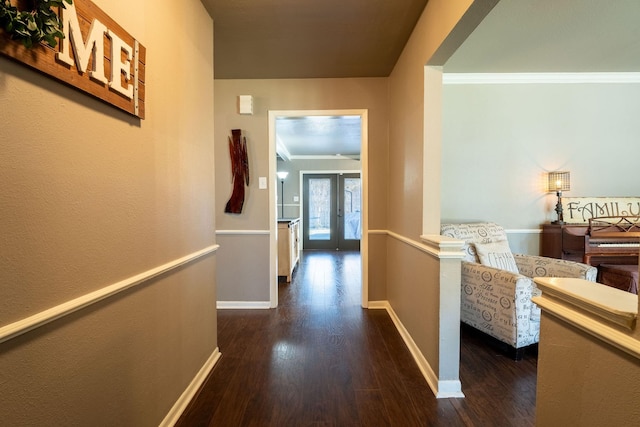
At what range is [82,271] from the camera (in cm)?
89

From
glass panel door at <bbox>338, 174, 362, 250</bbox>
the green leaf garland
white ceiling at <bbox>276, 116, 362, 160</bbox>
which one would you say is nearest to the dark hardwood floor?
the green leaf garland

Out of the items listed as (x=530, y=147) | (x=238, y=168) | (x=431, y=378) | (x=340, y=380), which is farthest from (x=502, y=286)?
(x=238, y=168)

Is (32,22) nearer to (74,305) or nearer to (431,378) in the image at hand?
(74,305)

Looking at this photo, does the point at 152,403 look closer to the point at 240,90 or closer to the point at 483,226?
the point at 240,90

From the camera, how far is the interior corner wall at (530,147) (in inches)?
121

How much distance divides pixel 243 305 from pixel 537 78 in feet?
13.6

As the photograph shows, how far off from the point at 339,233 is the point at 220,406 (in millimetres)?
5420

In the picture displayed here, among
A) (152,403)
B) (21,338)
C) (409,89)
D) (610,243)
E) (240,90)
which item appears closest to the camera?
(21,338)

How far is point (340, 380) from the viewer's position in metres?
1.76

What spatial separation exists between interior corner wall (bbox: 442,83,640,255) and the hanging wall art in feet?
7.35

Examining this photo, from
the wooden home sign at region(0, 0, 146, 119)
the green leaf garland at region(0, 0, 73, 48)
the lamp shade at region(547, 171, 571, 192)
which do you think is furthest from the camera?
the lamp shade at region(547, 171, 571, 192)

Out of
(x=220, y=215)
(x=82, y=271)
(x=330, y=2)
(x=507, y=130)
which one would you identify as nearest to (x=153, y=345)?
(x=82, y=271)

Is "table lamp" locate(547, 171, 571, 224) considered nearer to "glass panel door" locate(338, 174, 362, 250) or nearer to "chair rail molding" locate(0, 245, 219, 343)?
"chair rail molding" locate(0, 245, 219, 343)

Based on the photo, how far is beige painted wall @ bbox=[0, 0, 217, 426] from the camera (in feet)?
2.33
